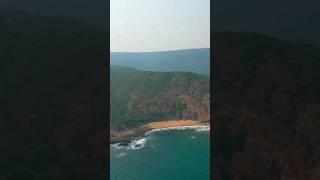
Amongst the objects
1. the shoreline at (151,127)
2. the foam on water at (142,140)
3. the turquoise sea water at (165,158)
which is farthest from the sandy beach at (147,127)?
the turquoise sea water at (165,158)

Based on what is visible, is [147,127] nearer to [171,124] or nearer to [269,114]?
[171,124]

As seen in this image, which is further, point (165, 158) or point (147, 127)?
point (147, 127)
